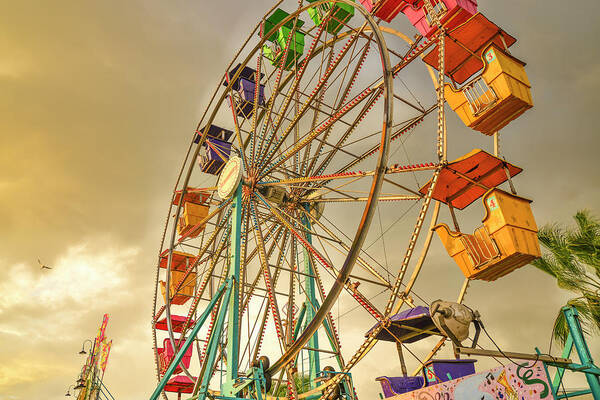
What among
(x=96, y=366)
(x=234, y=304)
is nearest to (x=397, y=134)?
(x=234, y=304)

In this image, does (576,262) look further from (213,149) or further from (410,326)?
(213,149)

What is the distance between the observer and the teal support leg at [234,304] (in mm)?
9703

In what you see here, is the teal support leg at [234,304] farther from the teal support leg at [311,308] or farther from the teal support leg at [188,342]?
the teal support leg at [311,308]

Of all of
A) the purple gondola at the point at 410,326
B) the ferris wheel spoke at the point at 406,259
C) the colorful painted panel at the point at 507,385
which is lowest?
the colorful painted panel at the point at 507,385

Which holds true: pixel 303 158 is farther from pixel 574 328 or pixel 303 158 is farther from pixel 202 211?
pixel 574 328

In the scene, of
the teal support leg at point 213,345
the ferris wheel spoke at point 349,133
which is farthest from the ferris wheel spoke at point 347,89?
the teal support leg at point 213,345

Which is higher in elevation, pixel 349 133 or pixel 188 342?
pixel 349 133

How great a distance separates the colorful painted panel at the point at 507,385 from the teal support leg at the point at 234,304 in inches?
218

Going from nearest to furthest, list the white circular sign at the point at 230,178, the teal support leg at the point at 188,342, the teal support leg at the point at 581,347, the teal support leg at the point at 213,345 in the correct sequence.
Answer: the teal support leg at the point at 581,347 < the teal support leg at the point at 213,345 < the teal support leg at the point at 188,342 < the white circular sign at the point at 230,178

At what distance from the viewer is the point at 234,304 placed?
34.2 feet

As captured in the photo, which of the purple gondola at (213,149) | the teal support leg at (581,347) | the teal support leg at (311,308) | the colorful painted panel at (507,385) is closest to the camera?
the colorful painted panel at (507,385)

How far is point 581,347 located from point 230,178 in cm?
922

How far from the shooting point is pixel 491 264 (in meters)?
7.43

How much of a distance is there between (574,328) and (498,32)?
643cm
